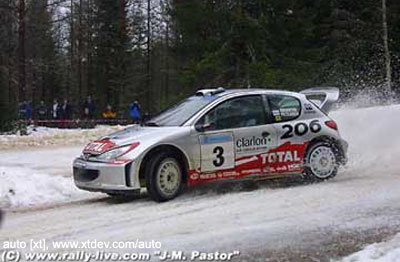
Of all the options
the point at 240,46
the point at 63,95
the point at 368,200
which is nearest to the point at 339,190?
the point at 368,200

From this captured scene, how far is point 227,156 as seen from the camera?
948 centimetres

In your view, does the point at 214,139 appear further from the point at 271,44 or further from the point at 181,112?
the point at 271,44

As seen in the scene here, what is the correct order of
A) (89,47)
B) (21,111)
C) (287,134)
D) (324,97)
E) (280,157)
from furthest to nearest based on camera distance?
(89,47), (21,111), (324,97), (287,134), (280,157)

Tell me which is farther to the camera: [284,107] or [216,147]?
[284,107]

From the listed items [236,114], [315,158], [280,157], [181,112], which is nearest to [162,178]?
[181,112]

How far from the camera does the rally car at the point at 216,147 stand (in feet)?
29.1

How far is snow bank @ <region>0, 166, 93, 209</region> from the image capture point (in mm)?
9438

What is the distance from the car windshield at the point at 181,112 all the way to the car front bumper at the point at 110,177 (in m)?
1.22

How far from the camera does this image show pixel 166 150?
9.03 metres

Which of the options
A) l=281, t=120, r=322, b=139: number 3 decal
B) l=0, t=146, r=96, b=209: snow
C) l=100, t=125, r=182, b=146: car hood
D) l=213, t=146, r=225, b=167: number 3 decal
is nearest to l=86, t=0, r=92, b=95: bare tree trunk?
l=0, t=146, r=96, b=209: snow

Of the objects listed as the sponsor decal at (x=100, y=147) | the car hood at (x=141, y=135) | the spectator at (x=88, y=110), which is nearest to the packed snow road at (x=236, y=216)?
the sponsor decal at (x=100, y=147)

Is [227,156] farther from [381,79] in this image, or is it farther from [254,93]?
[381,79]

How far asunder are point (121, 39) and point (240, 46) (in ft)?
48.7

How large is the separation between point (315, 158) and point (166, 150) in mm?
2729
